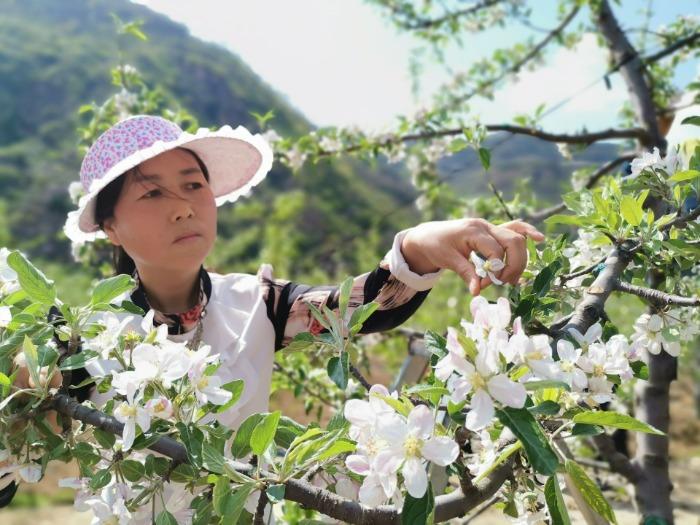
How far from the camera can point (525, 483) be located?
24.4 inches

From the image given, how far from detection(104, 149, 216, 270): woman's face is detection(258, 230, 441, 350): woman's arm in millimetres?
240

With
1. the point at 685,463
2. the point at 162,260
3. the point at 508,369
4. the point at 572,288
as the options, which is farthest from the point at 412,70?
the point at 508,369

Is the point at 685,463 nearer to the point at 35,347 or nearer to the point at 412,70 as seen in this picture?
the point at 412,70

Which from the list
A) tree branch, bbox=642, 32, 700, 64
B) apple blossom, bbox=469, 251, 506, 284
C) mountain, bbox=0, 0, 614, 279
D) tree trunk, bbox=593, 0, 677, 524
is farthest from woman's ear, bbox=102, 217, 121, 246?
mountain, bbox=0, 0, 614, 279

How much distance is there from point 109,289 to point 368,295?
2.00ft

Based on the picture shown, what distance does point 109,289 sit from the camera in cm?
69

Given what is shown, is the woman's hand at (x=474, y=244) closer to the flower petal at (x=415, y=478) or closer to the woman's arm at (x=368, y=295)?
the woman's arm at (x=368, y=295)

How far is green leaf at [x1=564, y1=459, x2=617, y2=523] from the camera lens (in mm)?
528

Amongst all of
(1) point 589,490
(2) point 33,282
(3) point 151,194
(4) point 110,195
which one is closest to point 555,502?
(1) point 589,490

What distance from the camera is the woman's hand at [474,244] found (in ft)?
2.56

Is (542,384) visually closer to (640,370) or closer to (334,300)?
(640,370)

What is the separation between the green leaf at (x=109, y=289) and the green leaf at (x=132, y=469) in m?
0.18

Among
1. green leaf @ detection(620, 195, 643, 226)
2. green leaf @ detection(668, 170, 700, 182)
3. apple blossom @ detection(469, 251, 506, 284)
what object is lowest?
apple blossom @ detection(469, 251, 506, 284)

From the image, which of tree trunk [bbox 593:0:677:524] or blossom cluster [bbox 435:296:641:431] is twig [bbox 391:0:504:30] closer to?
tree trunk [bbox 593:0:677:524]
